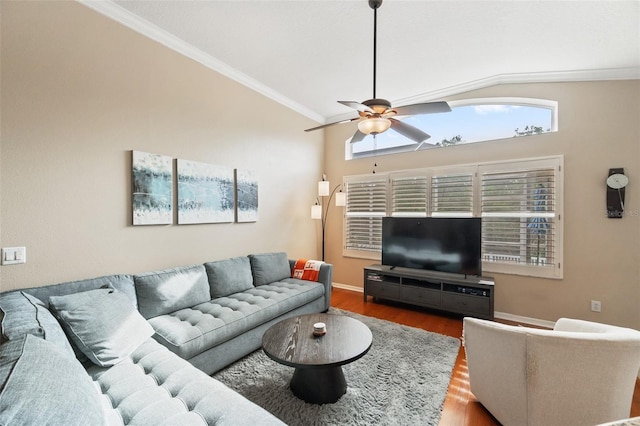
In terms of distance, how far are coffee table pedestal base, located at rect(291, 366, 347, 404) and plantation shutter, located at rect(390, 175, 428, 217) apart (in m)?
2.85

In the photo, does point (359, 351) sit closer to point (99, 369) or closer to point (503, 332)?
point (503, 332)

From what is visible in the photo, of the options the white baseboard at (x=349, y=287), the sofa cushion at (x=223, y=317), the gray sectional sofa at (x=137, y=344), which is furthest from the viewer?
the white baseboard at (x=349, y=287)

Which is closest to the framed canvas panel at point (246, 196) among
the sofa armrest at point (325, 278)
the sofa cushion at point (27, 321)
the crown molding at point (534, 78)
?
the sofa armrest at point (325, 278)

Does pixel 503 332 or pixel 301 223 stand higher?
pixel 301 223

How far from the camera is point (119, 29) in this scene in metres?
2.40

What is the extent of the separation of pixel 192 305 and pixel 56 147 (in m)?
1.70

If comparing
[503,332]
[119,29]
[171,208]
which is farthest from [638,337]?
[119,29]

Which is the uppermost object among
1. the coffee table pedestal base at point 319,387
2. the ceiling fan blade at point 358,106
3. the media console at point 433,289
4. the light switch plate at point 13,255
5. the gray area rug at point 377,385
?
the ceiling fan blade at point 358,106

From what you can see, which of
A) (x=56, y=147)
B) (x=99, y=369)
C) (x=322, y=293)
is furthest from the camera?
(x=322, y=293)

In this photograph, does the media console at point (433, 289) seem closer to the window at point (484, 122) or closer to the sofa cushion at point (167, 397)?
the window at point (484, 122)

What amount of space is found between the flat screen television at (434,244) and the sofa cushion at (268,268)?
1573 millimetres

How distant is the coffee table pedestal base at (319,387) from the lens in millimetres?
1877

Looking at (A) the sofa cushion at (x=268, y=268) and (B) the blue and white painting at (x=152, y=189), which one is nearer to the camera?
(B) the blue and white painting at (x=152, y=189)

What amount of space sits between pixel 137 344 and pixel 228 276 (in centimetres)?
119
